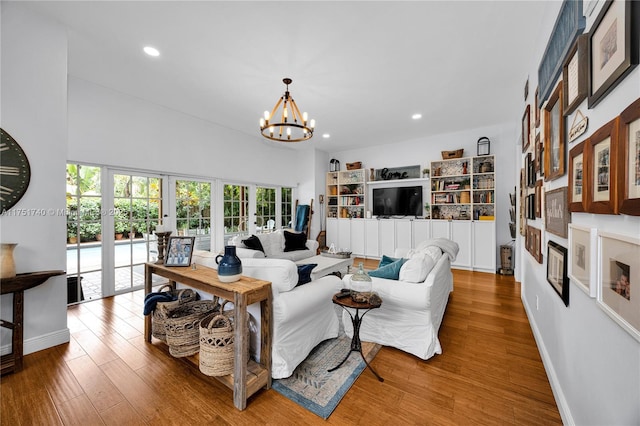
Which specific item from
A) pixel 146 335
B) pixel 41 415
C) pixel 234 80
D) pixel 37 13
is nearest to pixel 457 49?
pixel 234 80

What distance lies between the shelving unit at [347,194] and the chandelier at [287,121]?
77.8 inches

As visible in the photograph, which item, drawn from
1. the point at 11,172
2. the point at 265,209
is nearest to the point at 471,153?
the point at 265,209

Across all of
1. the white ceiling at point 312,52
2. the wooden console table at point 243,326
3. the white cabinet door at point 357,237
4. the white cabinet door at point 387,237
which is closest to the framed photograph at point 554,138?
the white ceiling at point 312,52

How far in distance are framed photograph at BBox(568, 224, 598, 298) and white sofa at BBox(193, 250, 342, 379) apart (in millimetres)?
1565

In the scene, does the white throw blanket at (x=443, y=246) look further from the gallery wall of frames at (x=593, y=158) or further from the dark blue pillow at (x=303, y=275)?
the dark blue pillow at (x=303, y=275)

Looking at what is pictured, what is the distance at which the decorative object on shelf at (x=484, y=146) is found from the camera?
Result: 202 inches

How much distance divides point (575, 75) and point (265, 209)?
566 centimetres

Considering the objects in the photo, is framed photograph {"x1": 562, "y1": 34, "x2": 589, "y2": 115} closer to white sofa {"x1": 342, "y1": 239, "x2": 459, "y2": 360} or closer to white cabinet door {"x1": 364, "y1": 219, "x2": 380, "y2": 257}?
white sofa {"x1": 342, "y1": 239, "x2": 459, "y2": 360}

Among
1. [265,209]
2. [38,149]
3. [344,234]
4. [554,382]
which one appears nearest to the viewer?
[554,382]

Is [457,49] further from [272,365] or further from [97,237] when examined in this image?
[97,237]

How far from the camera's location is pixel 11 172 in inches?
83.4

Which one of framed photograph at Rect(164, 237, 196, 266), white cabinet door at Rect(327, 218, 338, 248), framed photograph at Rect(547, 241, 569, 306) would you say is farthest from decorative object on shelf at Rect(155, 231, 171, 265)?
white cabinet door at Rect(327, 218, 338, 248)

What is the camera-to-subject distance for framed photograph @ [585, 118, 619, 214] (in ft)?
3.02

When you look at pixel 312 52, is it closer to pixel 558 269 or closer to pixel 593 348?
pixel 558 269
